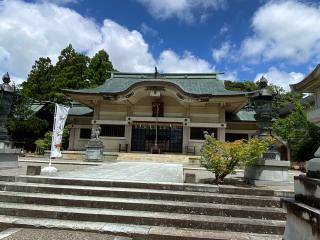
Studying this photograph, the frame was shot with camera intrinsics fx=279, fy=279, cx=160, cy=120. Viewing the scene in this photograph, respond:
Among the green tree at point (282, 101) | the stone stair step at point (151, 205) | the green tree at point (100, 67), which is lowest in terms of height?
the stone stair step at point (151, 205)

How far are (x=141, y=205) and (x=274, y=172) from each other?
3.99 meters

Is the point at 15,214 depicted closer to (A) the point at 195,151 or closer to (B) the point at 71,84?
(A) the point at 195,151

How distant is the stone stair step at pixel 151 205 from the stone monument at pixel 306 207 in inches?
91.0

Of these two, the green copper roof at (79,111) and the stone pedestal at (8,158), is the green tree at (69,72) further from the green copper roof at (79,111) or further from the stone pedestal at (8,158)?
the stone pedestal at (8,158)

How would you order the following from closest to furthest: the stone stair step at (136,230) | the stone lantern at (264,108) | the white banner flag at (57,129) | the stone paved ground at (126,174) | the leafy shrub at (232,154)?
the stone stair step at (136,230) → the leafy shrub at (232,154) → the stone paved ground at (126,174) → the stone lantern at (264,108) → the white banner flag at (57,129)

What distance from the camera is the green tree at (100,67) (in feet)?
111

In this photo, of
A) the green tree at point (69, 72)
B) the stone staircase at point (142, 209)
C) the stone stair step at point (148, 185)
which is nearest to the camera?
the stone staircase at point (142, 209)

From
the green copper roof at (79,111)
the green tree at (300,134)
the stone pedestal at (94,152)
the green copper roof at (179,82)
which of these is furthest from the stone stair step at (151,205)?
the green copper roof at (79,111)

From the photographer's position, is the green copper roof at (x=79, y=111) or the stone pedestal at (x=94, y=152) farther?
the green copper roof at (x=79, y=111)

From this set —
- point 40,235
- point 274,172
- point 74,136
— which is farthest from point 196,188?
point 74,136

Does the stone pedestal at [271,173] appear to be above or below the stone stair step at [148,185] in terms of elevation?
above

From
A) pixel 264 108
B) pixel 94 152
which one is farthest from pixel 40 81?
pixel 264 108

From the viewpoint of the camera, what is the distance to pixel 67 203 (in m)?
5.59

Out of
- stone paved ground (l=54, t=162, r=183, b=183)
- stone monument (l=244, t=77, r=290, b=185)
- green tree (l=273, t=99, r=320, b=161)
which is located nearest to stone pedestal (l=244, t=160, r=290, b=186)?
stone monument (l=244, t=77, r=290, b=185)
